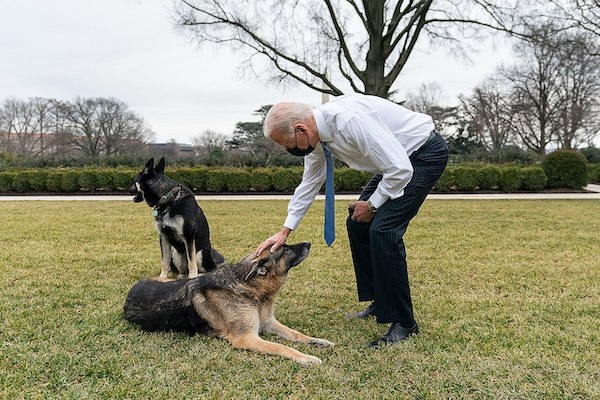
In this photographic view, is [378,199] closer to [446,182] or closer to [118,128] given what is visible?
[446,182]

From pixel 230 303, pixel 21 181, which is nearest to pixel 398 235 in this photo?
pixel 230 303

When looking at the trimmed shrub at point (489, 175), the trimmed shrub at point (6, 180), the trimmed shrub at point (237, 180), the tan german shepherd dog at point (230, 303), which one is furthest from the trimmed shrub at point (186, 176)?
the tan german shepherd dog at point (230, 303)

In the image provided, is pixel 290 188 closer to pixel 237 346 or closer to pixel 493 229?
pixel 493 229

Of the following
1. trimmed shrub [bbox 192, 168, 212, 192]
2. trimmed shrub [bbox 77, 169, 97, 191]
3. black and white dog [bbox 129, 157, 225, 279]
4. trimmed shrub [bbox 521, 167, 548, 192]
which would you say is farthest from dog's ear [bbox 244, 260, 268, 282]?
trimmed shrub [bbox 77, 169, 97, 191]

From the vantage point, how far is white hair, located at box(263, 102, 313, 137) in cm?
277

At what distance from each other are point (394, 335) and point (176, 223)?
259 centimetres

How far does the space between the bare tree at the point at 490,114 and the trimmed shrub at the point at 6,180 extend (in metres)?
31.9

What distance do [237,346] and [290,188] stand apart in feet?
46.6

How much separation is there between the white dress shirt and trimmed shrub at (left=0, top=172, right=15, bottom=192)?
18923 millimetres

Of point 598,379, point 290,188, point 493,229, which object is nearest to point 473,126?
point 290,188

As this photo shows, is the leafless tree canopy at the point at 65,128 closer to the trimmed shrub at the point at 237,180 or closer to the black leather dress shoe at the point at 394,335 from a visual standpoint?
the trimmed shrub at the point at 237,180

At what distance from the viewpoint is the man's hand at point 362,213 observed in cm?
313

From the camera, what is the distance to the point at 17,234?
764 cm

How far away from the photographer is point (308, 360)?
→ 9.06 ft
